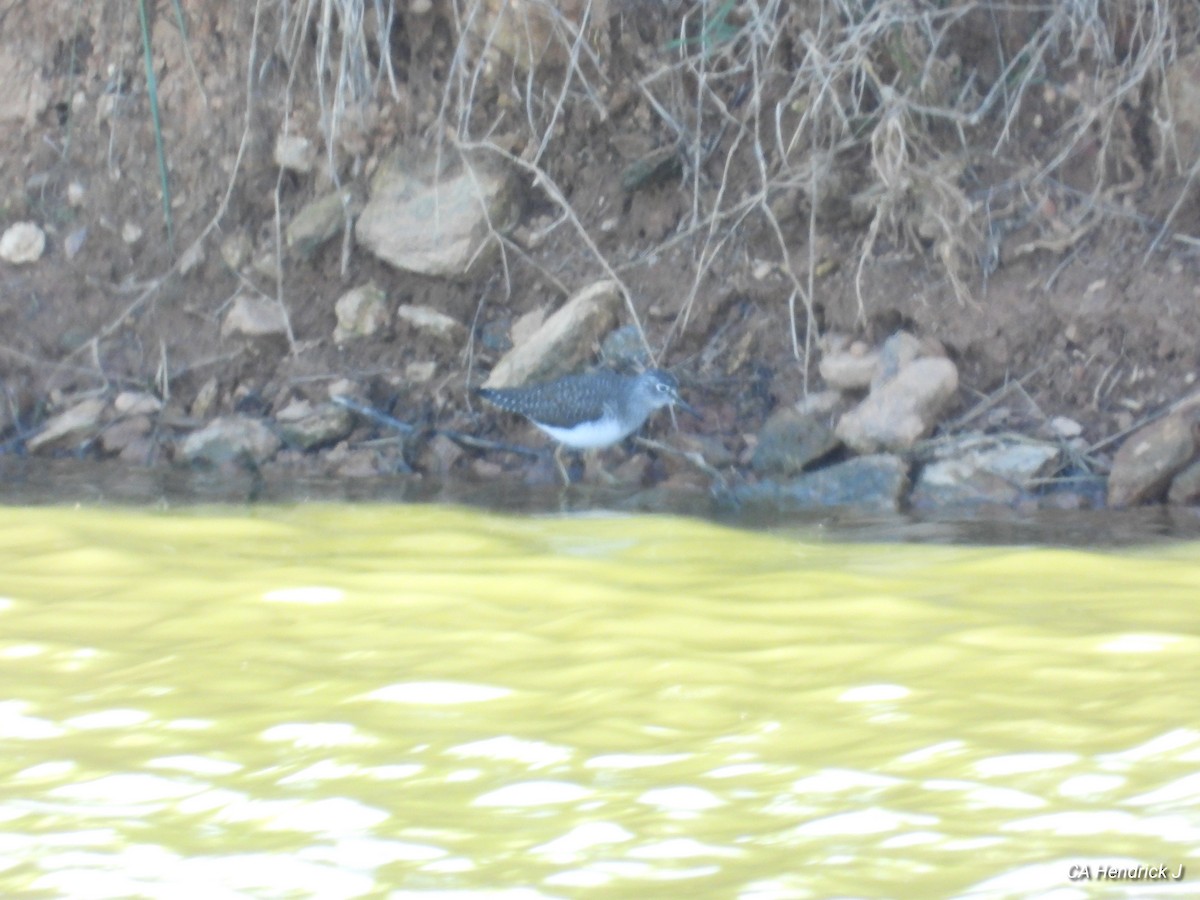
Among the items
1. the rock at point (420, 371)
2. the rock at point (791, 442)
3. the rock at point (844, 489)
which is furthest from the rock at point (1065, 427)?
the rock at point (420, 371)

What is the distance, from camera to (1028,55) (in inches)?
263

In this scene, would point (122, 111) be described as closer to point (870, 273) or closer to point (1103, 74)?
point (870, 273)

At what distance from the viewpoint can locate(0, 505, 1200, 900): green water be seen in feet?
9.13

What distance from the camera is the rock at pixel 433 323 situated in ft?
23.0

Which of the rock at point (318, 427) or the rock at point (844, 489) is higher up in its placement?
the rock at point (318, 427)

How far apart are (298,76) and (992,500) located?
3843 millimetres

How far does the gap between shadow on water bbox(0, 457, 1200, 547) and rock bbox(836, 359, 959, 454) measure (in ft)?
1.42

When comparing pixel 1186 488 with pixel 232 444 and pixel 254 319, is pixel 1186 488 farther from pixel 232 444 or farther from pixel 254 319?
pixel 254 319

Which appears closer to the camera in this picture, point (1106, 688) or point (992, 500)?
point (1106, 688)

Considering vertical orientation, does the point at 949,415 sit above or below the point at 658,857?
above

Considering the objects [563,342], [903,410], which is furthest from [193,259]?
[903,410]

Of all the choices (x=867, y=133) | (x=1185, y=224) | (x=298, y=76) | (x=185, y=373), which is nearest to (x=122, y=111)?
(x=298, y=76)

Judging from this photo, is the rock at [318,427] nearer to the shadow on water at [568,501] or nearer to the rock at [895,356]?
the shadow on water at [568,501]

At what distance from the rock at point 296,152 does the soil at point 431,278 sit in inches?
1.8
